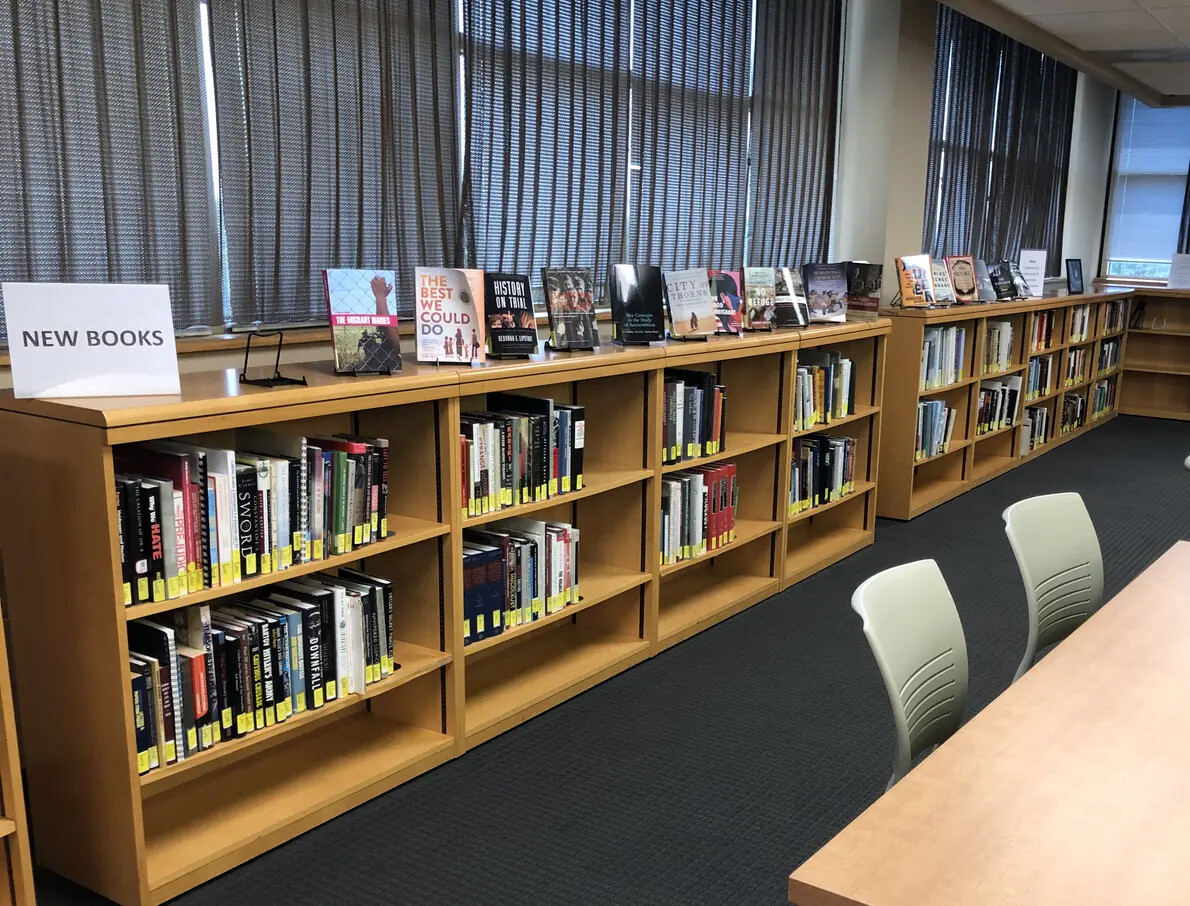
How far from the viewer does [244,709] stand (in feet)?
8.13

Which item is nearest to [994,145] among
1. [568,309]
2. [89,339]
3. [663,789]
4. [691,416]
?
[691,416]

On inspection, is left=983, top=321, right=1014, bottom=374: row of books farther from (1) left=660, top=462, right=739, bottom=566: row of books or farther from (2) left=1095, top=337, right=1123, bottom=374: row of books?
(1) left=660, top=462, right=739, bottom=566: row of books

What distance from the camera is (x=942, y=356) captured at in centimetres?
597

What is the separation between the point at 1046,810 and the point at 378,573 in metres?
2.05

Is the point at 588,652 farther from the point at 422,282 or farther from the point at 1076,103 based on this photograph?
the point at 1076,103

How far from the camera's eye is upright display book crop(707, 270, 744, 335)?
4195mm

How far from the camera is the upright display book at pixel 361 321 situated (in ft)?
8.90

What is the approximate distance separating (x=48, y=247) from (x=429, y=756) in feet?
5.47

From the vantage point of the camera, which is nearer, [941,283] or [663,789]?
[663,789]

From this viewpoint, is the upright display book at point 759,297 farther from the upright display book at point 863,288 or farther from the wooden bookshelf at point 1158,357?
the wooden bookshelf at point 1158,357

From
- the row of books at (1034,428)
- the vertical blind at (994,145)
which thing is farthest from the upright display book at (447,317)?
the row of books at (1034,428)

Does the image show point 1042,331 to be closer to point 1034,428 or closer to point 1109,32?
point 1034,428

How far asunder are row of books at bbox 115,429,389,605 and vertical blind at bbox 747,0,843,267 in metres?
3.36

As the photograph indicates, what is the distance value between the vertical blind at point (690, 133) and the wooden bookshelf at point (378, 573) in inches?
33.2
